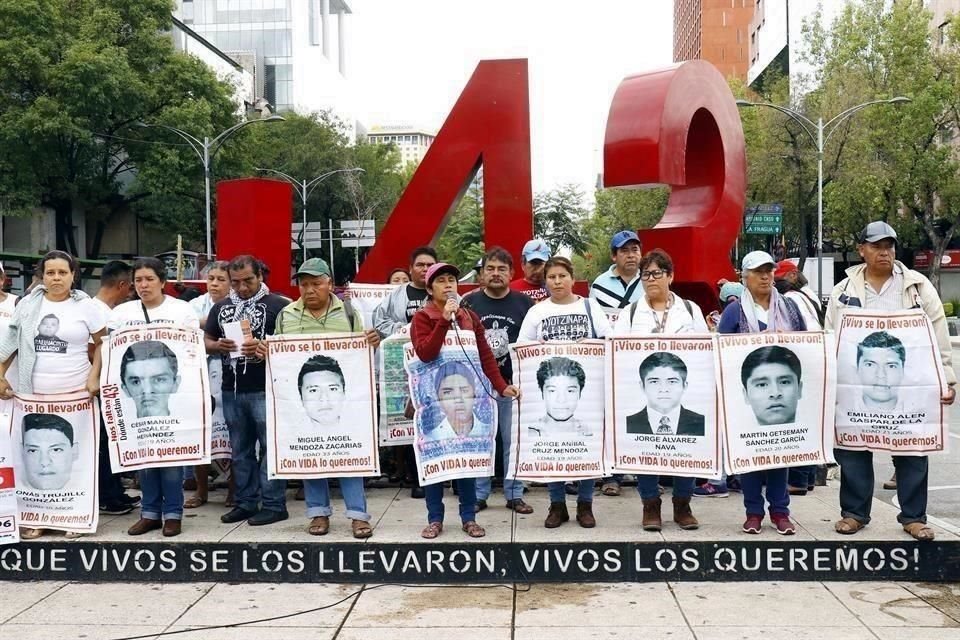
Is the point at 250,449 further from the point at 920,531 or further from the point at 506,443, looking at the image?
the point at 920,531

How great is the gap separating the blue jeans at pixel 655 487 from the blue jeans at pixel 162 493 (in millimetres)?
2953

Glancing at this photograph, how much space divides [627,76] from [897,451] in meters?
4.97

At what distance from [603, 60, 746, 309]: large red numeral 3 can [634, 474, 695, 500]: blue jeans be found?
3336mm

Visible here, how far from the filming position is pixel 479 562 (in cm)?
561

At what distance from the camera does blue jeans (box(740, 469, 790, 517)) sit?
5.86 metres

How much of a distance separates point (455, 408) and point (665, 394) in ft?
4.37

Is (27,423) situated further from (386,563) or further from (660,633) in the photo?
(660,633)

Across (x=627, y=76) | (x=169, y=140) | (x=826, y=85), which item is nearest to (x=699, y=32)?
(x=826, y=85)

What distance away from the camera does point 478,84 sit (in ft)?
29.7

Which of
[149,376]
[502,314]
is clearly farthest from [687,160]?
[149,376]

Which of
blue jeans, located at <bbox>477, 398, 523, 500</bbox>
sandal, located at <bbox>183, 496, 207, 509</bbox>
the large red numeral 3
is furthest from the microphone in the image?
the large red numeral 3

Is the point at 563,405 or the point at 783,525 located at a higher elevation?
the point at 563,405

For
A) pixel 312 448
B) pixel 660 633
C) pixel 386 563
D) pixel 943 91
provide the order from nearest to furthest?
1. pixel 660 633
2. pixel 386 563
3. pixel 312 448
4. pixel 943 91

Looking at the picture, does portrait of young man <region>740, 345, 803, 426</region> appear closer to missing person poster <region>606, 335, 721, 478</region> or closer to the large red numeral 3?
missing person poster <region>606, 335, 721, 478</region>
